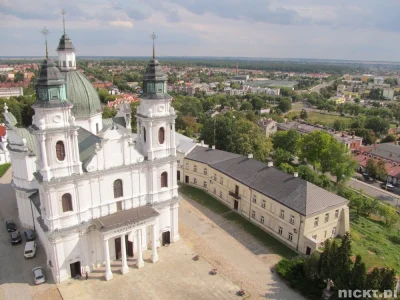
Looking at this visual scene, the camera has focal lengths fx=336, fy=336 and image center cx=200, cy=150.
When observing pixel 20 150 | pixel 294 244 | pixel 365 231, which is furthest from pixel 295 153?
pixel 20 150

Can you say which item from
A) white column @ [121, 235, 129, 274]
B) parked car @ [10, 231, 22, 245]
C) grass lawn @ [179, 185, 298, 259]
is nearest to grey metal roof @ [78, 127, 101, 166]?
white column @ [121, 235, 129, 274]

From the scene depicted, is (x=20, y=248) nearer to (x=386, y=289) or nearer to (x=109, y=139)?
(x=109, y=139)

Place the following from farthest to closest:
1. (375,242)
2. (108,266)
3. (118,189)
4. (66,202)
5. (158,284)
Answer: (375,242), (118,189), (108,266), (158,284), (66,202)

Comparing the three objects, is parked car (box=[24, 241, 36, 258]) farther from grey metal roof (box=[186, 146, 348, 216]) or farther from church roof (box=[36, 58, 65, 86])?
grey metal roof (box=[186, 146, 348, 216])

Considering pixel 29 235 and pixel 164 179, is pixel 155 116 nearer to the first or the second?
pixel 164 179

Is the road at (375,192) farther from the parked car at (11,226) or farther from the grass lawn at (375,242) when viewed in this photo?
the parked car at (11,226)

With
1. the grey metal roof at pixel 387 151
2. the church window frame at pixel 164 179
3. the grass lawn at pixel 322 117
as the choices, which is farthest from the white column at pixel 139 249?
the grass lawn at pixel 322 117

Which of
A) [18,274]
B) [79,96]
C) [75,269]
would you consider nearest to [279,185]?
[75,269]
